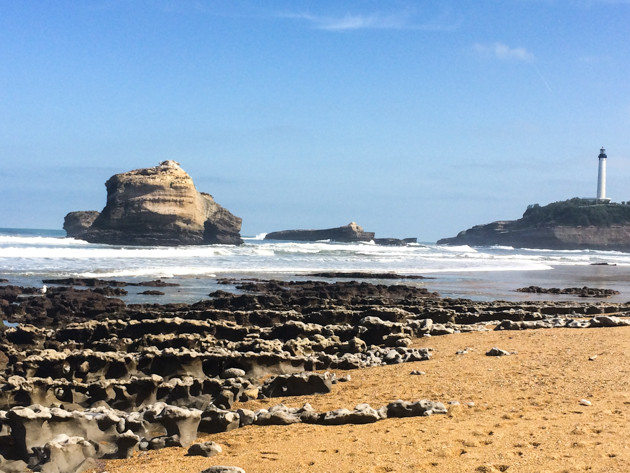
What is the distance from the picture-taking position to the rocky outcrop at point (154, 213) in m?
69.8

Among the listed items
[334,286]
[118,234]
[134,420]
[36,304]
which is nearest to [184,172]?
[118,234]

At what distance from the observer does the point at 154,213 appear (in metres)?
69.9

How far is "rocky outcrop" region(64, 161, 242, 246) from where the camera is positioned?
6975cm

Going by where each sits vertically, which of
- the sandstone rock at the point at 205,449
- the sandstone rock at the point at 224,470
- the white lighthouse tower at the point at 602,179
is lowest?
the sandstone rock at the point at 205,449

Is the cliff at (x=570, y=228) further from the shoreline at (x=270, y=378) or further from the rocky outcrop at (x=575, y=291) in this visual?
the shoreline at (x=270, y=378)

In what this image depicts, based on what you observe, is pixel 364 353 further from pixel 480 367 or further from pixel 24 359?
pixel 24 359

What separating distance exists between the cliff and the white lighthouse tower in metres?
1.56

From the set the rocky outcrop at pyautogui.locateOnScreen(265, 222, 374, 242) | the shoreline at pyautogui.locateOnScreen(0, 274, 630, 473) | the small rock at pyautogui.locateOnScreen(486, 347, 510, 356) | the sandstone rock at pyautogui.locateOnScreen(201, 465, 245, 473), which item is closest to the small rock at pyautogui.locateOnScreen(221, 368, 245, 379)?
the shoreline at pyautogui.locateOnScreen(0, 274, 630, 473)

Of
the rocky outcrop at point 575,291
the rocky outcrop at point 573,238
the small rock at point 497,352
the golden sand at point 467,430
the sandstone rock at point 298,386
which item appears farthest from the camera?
the rocky outcrop at point 573,238

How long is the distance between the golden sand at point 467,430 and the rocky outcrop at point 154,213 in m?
63.4

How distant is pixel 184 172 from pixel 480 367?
68.7 meters

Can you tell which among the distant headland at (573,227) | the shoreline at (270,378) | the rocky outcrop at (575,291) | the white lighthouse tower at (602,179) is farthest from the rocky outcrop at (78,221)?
the shoreline at (270,378)

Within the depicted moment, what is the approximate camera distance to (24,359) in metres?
8.77

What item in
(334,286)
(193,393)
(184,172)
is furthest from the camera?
(184,172)
